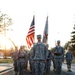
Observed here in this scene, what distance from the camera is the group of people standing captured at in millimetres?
14781

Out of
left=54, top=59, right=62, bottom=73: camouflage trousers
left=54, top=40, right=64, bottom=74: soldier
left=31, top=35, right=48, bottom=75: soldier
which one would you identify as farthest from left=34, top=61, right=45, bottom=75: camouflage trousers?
left=54, top=59, right=62, bottom=73: camouflage trousers

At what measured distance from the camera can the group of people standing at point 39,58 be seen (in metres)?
14.8

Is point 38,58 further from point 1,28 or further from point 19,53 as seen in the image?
point 1,28

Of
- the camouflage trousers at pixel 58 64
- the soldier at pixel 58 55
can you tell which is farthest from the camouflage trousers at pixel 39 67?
the camouflage trousers at pixel 58 64

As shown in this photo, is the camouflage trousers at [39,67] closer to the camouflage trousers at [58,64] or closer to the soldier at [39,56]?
the soldier at [39,56]

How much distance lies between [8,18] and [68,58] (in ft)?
134

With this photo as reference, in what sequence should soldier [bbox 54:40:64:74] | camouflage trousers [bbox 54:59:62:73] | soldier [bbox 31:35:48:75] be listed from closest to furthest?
soldier [bbox 31:35:48:75] → soldier [bbox 54:40:64:74] → camouflage trousers [bbox 54:59:62:73]

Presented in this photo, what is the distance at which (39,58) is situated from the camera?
14.7 m

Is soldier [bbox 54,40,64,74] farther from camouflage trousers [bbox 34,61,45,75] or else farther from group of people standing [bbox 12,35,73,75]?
camouflage trousers [bbox 34,61,45,75]

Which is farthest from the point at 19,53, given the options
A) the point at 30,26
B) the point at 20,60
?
the point at 30,26

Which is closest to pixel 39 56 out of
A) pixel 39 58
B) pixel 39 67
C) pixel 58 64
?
pixel 39 58

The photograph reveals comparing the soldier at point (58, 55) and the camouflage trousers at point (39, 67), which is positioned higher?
the soldier at point (58, 55)

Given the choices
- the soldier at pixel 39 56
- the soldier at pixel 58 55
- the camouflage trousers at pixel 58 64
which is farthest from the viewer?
the camouflage trousers at pixel 58 64

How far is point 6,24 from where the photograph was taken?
70.6m
